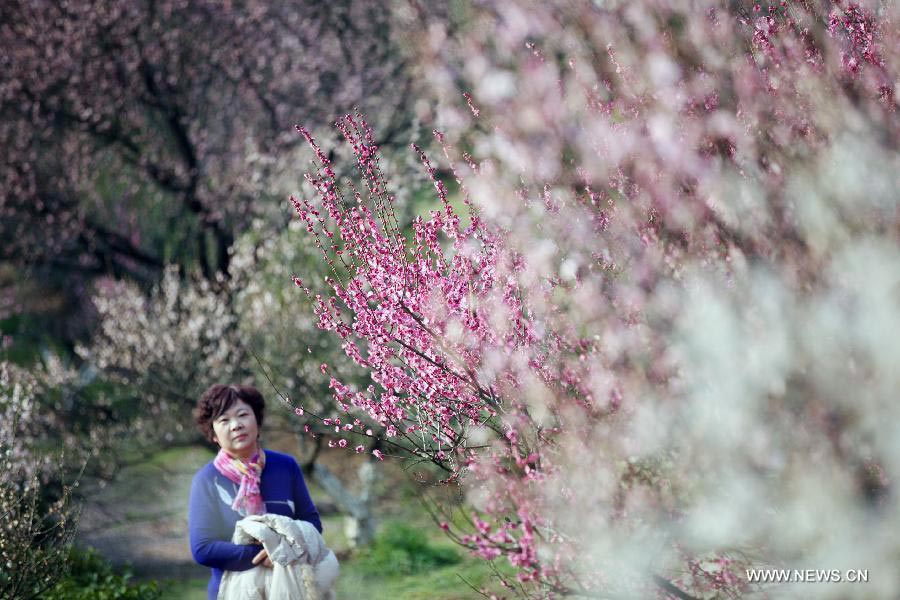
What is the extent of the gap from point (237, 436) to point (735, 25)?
2.65 m

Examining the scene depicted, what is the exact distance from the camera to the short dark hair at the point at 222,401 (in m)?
4.10

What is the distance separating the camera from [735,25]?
2.38 m

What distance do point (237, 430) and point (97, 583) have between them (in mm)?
4678

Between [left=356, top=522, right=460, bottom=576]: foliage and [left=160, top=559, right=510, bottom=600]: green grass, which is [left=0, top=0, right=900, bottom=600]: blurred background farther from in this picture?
[left=356, top=522, right=460, bottom=576]: foliage

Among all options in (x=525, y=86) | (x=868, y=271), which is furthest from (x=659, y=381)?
(x=525, y=86)

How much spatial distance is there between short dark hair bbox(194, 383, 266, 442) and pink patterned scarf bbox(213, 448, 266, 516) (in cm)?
18

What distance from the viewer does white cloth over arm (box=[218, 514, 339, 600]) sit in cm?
368

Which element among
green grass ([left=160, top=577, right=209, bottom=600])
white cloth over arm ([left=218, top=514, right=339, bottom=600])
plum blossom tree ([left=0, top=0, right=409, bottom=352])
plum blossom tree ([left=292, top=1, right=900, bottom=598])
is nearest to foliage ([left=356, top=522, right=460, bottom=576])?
green grass ([left=160, top=577, right=209, bottom=600])

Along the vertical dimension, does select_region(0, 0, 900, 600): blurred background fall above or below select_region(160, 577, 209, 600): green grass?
above

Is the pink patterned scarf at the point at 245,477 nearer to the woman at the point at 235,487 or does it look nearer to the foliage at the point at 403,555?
the woman at the point at 235,487

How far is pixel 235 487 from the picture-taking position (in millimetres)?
3984

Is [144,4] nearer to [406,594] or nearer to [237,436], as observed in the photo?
[406,594]

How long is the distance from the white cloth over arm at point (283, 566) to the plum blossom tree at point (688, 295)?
40.7 inches

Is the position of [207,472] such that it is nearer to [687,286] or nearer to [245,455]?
[245,455]
